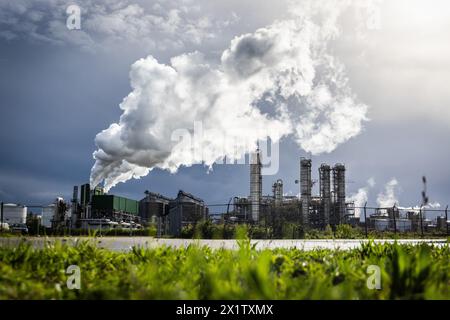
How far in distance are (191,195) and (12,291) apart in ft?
162

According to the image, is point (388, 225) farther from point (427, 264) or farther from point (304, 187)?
point (427, 264)

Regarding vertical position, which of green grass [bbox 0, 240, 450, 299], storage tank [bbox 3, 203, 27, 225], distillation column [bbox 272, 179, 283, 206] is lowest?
green grass [bbox 0, 240, 450, 299]

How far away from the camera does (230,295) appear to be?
272 cm

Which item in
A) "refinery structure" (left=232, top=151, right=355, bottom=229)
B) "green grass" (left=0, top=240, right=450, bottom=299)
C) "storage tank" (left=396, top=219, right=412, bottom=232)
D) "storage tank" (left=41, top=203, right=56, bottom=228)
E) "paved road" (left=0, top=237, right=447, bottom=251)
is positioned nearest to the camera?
"green grass" (left=0, top=240, right=450, bottom=299)

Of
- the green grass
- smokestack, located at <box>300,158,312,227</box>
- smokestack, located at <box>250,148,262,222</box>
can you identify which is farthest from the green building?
the green grass

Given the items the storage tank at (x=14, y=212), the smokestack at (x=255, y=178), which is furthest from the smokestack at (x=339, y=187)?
the storage tank at (x=14, y=212)

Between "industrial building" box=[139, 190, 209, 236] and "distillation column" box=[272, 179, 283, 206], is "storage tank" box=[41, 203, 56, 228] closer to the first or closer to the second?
"industrial building" box=[139, 190, 209, 236]

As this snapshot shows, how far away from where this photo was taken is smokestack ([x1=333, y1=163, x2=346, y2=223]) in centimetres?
5566

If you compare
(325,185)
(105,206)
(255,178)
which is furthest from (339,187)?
(105,206)

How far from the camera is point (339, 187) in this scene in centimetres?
5750

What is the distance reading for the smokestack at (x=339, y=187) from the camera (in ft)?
183

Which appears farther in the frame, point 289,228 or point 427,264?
point 289,228
